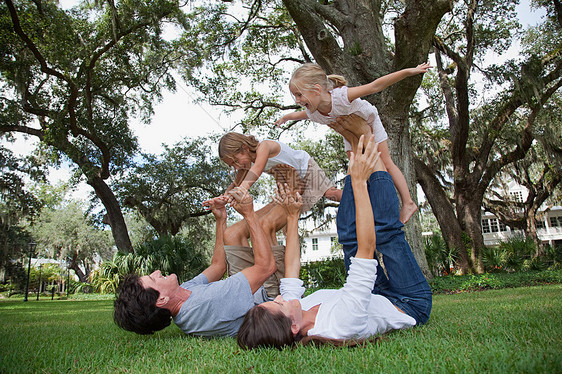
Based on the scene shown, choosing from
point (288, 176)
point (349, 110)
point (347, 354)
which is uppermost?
point (349, 110)

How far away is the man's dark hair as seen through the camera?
2.20m

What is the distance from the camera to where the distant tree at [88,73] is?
11.4 metres

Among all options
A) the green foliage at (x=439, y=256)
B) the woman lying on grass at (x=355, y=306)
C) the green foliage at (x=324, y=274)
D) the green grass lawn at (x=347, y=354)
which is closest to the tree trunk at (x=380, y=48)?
the green foliage at (x=324, y=274)

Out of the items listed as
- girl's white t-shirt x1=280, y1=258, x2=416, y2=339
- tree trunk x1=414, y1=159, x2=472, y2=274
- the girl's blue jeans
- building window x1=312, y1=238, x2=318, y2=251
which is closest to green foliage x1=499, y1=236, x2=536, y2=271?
tree trunk x1=414, y1=159, x2=472, y2=274

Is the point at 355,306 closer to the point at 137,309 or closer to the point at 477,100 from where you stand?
the point at 137,309

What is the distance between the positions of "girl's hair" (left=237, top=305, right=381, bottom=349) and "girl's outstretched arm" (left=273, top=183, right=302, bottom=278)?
725 mm

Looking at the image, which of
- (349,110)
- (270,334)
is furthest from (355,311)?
(349,110)

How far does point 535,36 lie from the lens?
45.5ft

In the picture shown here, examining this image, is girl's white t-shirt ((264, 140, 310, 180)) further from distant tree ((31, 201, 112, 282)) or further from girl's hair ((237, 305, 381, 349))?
distant tree ((31, 201, 112, 282))

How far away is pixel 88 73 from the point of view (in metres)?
12.2

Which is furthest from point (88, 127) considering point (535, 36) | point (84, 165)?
point (535, 36)

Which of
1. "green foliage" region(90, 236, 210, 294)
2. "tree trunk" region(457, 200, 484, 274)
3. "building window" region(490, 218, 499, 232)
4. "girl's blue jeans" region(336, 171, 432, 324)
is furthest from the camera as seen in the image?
"building window" region(490, 218, 499, 232)

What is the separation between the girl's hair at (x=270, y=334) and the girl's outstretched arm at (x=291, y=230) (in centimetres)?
72

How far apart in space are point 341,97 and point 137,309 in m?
2.19
